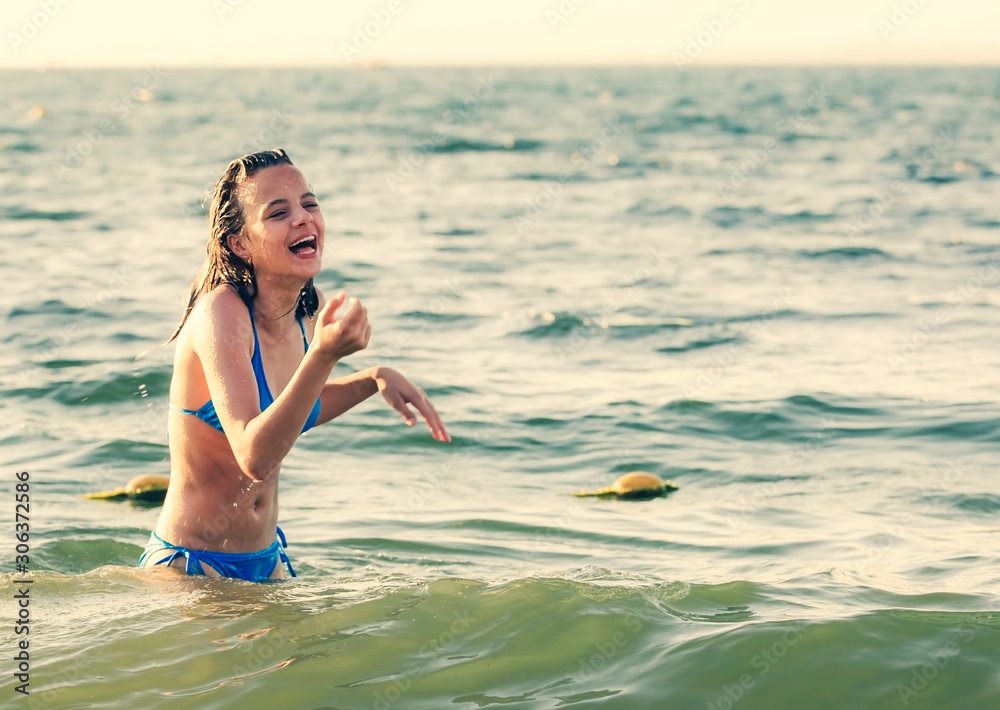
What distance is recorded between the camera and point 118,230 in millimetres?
20547

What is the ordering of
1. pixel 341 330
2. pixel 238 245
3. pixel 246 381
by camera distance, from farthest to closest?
pixel 238 245 < pixel 246 381 < pixel 341 330

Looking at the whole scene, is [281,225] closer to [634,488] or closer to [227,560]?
[227,560]

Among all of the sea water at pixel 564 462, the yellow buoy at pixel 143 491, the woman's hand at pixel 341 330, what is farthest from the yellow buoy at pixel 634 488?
the woman's hand at pixel 341 330

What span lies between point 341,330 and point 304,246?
3.45 ft

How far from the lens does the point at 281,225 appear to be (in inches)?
185

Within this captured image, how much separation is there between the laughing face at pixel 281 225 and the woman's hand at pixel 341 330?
861 mm

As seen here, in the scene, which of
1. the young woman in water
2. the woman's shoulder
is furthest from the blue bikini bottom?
the woman's shoulder

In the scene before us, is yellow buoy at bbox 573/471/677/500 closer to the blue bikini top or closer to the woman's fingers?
the woman's fingers

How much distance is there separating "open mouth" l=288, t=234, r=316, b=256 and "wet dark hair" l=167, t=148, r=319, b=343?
226mm

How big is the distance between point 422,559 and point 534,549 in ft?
2.17

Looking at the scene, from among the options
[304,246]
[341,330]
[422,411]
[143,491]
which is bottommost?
[143,491]

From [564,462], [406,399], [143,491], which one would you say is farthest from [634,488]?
[406,399]

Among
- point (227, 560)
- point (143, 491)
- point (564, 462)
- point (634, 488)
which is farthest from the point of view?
point (564, 462)

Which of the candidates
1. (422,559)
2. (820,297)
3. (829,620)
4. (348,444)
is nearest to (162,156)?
(820,297)
